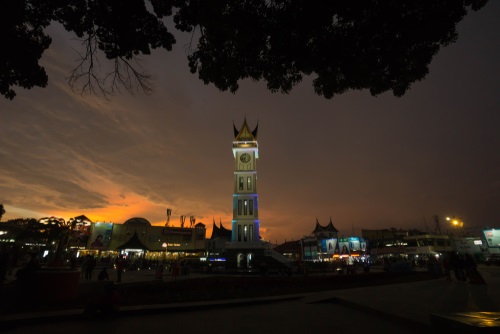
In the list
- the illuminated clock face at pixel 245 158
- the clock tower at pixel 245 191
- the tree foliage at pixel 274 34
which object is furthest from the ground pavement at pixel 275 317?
the illuminated clock face at pixel 245 158

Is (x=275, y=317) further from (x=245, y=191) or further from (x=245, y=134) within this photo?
(x=245, y=134)

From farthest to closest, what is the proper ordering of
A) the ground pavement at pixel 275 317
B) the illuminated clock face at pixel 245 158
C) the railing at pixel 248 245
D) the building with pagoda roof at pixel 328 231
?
1. the building with pagoda roof at pixel 328 231
2. the illuminated clock face at pixel 245 158
3. the railing at pixel 248 245
4. the ground pavement at pixel 275 317

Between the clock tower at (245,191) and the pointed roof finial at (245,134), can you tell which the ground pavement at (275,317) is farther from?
the pointed roof finial at (245,134)

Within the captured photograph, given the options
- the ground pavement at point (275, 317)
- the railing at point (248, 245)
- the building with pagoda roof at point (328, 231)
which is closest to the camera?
the ground pavement at point (275, 317)

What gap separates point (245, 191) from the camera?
49.0 meters

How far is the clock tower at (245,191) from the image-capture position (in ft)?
152

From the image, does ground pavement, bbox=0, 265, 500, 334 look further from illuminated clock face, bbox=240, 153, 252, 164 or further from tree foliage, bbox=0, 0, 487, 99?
illuminated clock face, bbox=240, 153, 252, 164

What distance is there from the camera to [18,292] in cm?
842

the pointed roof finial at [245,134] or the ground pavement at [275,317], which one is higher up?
the pointed roof finial at [245,134]

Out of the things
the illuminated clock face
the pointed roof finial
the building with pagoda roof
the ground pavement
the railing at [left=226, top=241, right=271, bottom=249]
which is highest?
the pointed roof finial

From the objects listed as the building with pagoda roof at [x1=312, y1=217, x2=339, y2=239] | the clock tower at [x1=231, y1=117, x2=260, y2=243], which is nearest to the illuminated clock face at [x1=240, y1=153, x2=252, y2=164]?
the clock tower at [x1=231, y1=117, x2=260, y2=243]

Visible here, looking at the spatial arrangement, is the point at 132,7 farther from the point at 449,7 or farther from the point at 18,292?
the point at 18,292

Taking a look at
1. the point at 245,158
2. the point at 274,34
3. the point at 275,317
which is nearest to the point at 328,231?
the point at 245,158

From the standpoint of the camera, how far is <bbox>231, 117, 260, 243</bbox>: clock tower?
46.2m
